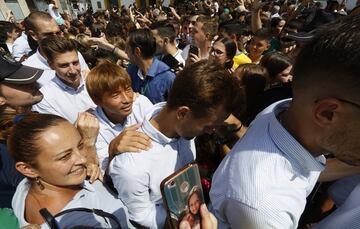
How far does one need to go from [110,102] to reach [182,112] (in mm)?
755

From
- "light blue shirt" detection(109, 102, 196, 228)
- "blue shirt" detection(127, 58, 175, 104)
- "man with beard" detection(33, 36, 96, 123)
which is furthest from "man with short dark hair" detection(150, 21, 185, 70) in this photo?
"light blue shirt" detection(109, 102, 196, 228)

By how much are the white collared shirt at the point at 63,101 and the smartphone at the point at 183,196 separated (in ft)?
5.96

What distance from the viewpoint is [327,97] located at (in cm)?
80

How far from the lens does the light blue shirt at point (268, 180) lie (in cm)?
84

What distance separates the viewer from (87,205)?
1.28 meters

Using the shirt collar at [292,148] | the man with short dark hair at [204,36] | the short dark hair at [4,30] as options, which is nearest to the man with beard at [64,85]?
the man with short dark hair at [204,36]

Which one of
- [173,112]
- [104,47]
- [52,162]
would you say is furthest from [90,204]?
[104,47]

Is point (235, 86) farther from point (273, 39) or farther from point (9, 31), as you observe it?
point (9, 31)

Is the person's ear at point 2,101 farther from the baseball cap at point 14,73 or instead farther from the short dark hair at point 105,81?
the short dark hair at point 105,81

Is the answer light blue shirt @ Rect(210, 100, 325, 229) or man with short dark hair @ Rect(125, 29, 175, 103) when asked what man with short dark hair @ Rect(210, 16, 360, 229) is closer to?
light blue shirt @ Rect(210, 100, 325, 229)

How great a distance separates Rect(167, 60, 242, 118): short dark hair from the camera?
4.25ft

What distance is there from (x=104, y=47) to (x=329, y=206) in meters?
3.67

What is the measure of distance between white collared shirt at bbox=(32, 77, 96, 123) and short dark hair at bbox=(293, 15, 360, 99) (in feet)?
6.92

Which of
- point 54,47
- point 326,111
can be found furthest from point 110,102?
point 326,111
